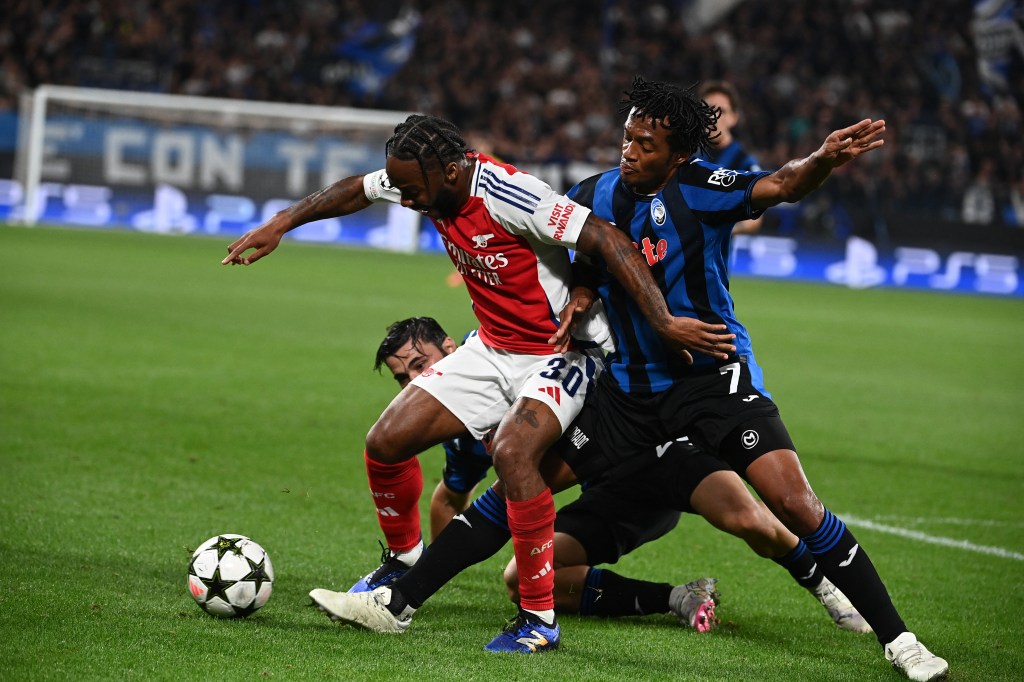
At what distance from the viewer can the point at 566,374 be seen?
4.66 m

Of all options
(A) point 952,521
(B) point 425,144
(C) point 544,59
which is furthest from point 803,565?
(C) point 544,59

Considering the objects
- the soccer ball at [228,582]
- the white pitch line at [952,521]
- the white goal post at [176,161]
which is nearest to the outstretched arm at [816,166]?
the soccer ball at [228,582]

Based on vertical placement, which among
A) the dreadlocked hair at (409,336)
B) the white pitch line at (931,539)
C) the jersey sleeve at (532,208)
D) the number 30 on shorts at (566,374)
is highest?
the jersey sleeve at (532,208)

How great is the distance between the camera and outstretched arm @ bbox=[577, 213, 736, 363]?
429 centimetres

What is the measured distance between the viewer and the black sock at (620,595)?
16.3ft

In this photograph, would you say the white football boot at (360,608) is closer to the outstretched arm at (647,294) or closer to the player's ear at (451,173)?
the outstretched arm at (647,294)

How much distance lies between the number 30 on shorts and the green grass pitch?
0.94m

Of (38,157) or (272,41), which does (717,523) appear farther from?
(272,41)

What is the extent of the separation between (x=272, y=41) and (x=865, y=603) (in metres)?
27.3

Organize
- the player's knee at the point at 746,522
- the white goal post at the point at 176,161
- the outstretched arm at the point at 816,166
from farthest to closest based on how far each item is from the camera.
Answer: the white goal post at the point at 176,161 → the player's knee at the point at 746,522 → the outstretched arm at the point at 816,166

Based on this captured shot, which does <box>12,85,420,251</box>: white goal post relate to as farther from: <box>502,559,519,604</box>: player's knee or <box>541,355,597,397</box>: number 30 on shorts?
<box>541,355,597,397</box>: number 30 on shorts

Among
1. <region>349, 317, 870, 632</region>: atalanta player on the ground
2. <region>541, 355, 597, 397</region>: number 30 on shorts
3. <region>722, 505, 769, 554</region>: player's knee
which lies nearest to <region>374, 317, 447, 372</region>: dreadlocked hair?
<region>349, 317, 870, 632</region>: atalanta player on the ground

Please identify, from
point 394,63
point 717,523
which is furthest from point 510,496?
point 394,63

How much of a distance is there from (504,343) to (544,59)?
26.1 meters
